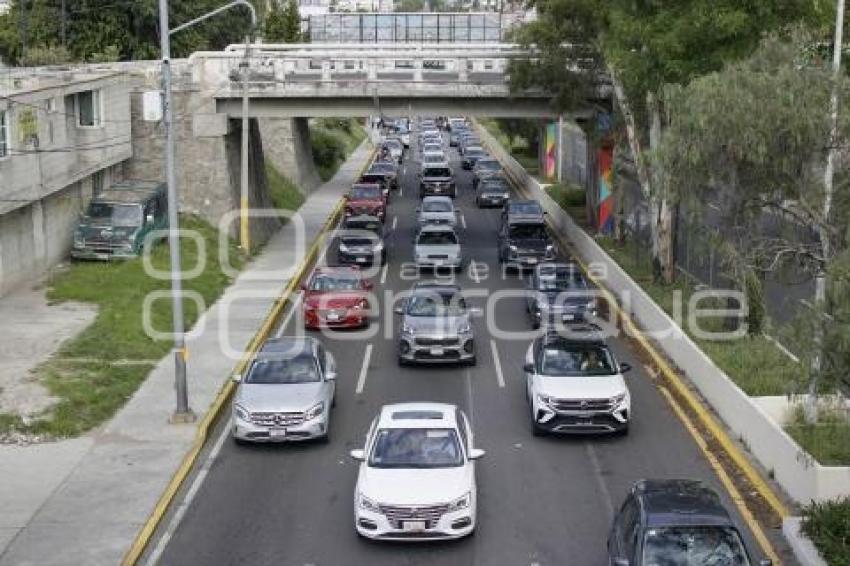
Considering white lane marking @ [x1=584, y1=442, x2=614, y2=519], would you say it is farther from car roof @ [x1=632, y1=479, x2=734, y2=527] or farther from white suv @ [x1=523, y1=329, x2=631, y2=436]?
car roof @ [x1=632, y1=479, x2=734, y2=527]

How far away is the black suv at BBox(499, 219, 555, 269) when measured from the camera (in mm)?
37781

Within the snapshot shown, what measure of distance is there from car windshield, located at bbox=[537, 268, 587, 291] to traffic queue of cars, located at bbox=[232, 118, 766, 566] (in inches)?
1.6

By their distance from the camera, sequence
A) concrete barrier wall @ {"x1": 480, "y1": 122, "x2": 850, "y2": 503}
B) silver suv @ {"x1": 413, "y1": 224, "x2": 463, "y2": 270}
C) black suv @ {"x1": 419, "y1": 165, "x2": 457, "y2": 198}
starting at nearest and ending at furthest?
1. concrete barrier wall @ {"x1": 480, "y1": 122, "x2": 850, "y2": 503}
2. silver suv @ {"x1": 413, "y1": 224, "x2": 463, "y2": 270}
3. black suv @ {"x1": 419, "y1": 165, "x2": 457, "y2": 198}

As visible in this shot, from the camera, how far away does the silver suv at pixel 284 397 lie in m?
19.7

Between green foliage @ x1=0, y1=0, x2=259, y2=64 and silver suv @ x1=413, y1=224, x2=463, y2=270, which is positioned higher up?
green foliage @ x1=0, y1=0, x2=259, y2=64

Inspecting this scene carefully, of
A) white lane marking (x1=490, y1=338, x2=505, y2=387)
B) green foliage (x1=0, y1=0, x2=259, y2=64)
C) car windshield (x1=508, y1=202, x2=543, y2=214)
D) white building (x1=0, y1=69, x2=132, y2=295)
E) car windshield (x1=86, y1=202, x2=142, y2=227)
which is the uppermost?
green foliage (x1=0, y1=0, x2=259, y2=64)

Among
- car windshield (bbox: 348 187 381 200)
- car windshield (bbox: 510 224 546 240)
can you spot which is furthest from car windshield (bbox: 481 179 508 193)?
car windshield (bbox: 510 224 546 240)

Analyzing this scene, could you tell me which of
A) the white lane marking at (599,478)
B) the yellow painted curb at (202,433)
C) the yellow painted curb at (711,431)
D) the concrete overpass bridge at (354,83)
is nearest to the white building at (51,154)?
the concrete overpass bridge at (354,83)

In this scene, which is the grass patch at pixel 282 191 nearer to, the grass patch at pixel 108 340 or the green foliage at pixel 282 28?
the grass patch at pixel 108 340

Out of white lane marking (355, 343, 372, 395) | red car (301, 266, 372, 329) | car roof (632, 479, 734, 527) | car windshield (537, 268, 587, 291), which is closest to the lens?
car roof (632, 479, 734, 527)

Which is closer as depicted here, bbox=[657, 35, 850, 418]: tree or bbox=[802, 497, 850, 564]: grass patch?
bbox=[802, 497, 850, 564]: grass patch

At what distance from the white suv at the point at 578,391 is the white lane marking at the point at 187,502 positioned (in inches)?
212

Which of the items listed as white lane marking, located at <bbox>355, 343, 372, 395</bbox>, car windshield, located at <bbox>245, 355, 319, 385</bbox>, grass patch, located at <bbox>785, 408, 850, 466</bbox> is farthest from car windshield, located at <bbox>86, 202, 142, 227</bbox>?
grass patch, located at <bbox>785, 408, 850, 466</bbox>

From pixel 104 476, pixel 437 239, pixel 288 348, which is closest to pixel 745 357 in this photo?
pixel 288 348
